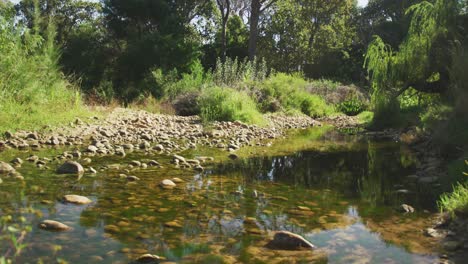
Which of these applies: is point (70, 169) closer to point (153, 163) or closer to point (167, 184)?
point (153, 163)

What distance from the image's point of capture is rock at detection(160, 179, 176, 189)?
524 centimetres

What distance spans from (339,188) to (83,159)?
386 centimetres

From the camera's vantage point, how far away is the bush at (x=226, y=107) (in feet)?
41.6

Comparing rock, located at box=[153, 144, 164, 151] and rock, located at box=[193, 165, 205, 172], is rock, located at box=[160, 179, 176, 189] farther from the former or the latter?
rock, located at box=[153, 144, 164, 151]

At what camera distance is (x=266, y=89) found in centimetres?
1647

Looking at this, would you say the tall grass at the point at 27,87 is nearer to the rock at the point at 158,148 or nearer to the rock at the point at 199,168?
the rock at the point at 158,148

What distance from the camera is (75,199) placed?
439cm

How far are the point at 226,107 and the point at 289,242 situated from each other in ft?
30.7

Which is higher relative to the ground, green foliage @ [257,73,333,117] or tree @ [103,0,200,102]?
tree @ [103,0,200,102]

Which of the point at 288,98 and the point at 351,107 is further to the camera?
the point at 351,107

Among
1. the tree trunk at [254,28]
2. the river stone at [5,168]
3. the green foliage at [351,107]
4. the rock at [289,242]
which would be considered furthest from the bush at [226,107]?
the tree trunk at [254,28]

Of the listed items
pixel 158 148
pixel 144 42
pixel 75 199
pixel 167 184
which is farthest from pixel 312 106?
pixel 75 199

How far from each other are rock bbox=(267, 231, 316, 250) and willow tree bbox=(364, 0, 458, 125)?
285 inches

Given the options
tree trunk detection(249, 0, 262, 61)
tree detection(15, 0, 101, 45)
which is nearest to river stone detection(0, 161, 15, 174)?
tree trunk detection(249, 0, 262, 61)
